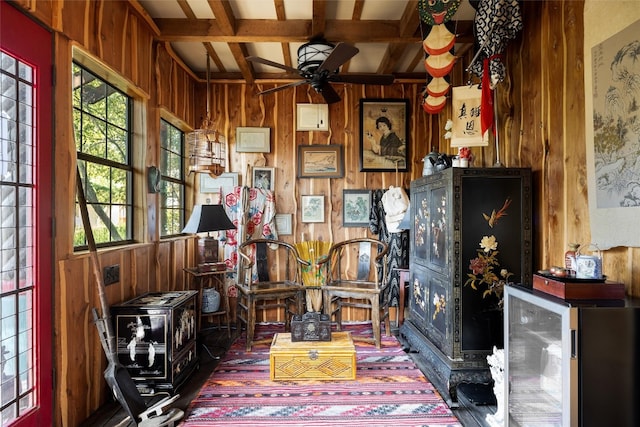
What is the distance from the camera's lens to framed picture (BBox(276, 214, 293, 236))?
4.42 metres

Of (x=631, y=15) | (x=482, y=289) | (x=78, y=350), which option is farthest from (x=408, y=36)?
(x=78, y=350)

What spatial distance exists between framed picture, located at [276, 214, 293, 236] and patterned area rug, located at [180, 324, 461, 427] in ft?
5.52

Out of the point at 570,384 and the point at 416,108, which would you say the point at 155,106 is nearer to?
the point at 416,108

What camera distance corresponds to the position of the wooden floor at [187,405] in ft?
7.34

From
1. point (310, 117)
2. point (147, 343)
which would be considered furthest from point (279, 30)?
point (147, 343)

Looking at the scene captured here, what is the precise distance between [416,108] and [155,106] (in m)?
3.10

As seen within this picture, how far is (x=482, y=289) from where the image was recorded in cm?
246

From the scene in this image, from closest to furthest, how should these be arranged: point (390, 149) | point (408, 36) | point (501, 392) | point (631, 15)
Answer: point (631, 15), point (501, 392), point (408, 36), point (390, 149)

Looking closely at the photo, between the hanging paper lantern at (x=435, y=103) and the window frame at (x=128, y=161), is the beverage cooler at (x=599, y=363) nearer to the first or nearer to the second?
the hanging paper lantern at (x=435, y=103)

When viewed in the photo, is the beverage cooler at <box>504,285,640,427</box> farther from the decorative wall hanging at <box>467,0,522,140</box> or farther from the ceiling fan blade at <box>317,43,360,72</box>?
the ceiling fan blade at <box>317,43,360,72</box>

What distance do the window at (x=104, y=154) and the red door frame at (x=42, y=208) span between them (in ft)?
1.23

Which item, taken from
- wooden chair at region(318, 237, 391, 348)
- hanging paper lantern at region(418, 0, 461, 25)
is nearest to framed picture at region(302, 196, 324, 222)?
wooden chair at region(318, 237, 391, 348)

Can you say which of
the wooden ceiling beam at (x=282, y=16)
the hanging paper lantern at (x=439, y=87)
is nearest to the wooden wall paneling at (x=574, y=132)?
the hanging paper lantern at (x=439, y=87)

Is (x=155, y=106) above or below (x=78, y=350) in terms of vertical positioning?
above
